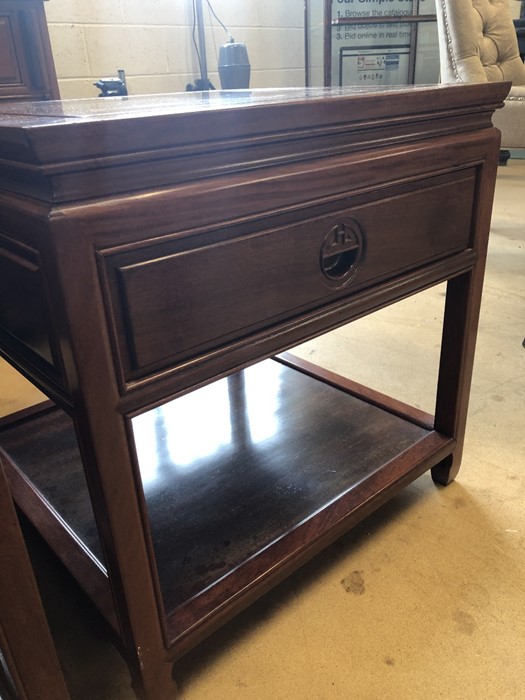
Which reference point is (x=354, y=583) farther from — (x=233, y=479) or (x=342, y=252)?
(x=342, y=252)

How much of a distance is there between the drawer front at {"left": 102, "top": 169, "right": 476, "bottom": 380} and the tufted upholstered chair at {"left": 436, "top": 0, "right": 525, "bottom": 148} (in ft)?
4.31

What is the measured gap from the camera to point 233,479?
0.83 meters

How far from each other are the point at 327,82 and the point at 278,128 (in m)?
2.35

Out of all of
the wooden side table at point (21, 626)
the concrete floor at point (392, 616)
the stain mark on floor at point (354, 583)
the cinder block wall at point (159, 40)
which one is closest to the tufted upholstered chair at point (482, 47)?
the cinder block wall at point (159, 40)

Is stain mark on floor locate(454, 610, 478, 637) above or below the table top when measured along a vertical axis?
below

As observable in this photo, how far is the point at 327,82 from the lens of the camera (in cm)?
260

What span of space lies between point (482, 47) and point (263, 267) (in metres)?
1.82

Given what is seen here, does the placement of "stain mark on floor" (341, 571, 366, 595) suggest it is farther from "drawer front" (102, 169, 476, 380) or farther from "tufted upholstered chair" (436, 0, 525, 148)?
"tufted upholstered chair" (436, 0, 525, 148)

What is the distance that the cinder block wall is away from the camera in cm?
205

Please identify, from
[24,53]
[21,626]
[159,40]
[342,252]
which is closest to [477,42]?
[159,40]

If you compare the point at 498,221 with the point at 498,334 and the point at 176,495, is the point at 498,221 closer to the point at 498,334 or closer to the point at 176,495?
the point at 498,334

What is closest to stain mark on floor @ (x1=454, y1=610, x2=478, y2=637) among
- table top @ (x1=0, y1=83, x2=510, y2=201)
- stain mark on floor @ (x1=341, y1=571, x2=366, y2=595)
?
stain mark on floor @ (x1=341, y1=571, x2=366, y2=595)

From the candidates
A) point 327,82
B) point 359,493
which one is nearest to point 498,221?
point 327,82

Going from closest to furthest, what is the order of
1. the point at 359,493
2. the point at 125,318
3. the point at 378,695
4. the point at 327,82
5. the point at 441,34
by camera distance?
1. the point at 125,318
2. the point at 378,695
3. the point at 359,493
4. the point at 441,34
5. the point at 327,82
